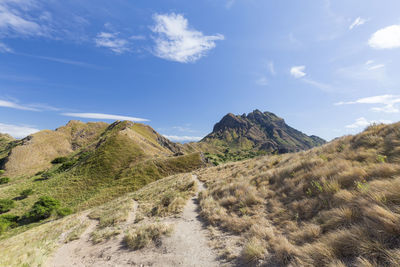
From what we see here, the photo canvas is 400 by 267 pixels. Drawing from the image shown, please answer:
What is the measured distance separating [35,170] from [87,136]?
132 feet

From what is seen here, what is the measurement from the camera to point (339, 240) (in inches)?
157

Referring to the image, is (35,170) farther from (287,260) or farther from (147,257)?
(287,260)

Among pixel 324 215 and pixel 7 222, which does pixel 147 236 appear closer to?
pixel 324 215

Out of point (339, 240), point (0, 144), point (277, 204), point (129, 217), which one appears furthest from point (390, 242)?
point (0, 144)

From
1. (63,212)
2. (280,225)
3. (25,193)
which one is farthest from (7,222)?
(280,225)

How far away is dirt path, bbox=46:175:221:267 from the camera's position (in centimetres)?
616

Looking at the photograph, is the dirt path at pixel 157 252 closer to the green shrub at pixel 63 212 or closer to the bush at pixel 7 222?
the green shrub at pixel 63 212

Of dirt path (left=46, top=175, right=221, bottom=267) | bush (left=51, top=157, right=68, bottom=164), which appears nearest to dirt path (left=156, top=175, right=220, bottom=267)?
dirt path (left=46, top=175, right=221, bottom=267)

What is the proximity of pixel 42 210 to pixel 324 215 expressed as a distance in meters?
42.3

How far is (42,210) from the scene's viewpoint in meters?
27.8

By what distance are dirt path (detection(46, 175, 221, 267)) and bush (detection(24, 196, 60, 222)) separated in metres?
27.8

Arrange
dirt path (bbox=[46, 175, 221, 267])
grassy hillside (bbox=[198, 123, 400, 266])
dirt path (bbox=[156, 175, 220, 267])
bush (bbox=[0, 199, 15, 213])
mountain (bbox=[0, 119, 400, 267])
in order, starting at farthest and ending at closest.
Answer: bush (bbox=[0, 199, 15, 213]) → dirt path (bbox=[46, 175, 221, 267]) → dirt path (bbox=[156, 175, 220, 267]) → mountain (bbox=[0, 119, 400, 267]) → grassy hillside (bbox=[198, 123, 400, 266])

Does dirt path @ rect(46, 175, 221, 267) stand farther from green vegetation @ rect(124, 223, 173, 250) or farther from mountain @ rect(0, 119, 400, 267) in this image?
green vegetation @ rect(124, 223, 173, 250)

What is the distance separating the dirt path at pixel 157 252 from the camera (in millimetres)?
6157
